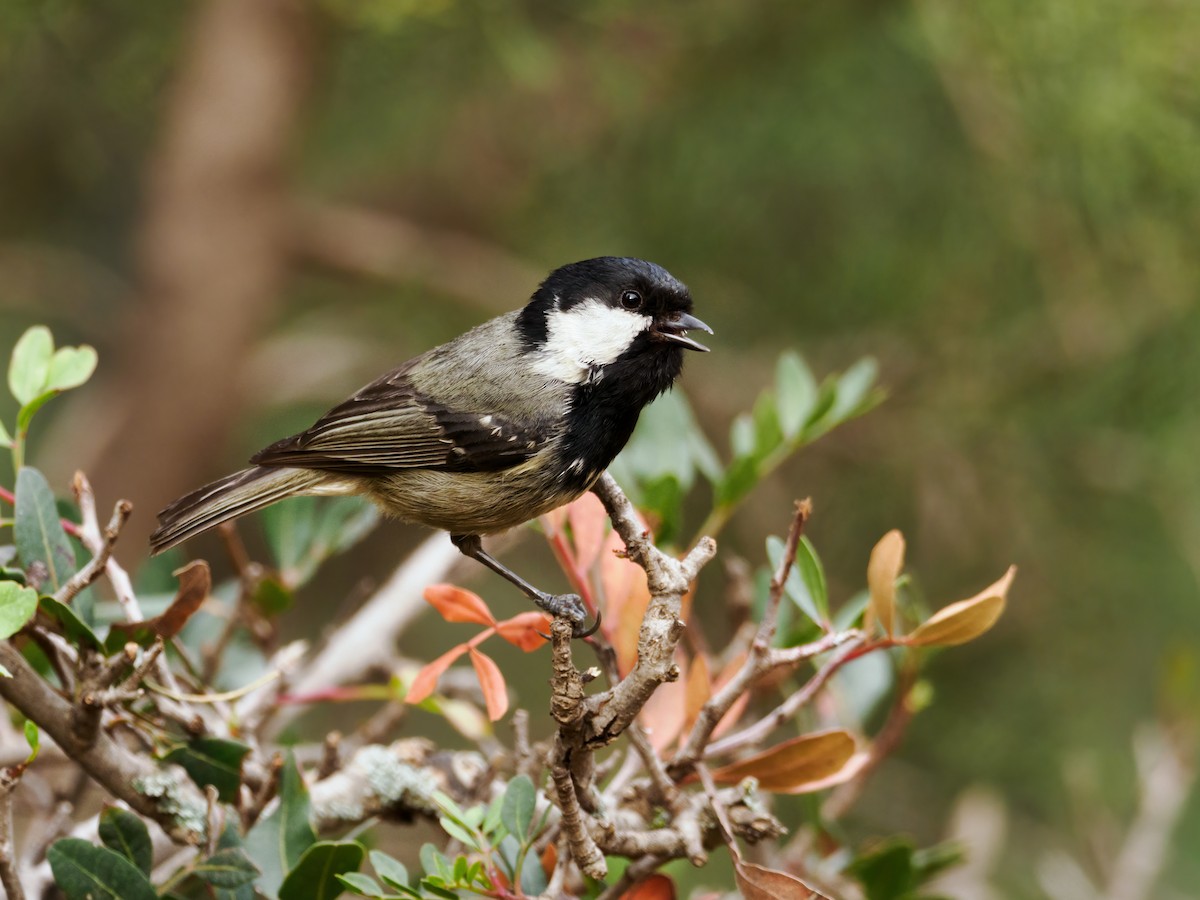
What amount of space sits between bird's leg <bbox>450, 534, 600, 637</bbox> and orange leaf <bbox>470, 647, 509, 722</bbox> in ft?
0.46

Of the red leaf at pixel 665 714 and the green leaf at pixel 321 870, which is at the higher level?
the green leaf at pixel 321 870

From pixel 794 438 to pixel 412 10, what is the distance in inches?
72.5

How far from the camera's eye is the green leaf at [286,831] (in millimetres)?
1484

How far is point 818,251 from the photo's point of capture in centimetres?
436

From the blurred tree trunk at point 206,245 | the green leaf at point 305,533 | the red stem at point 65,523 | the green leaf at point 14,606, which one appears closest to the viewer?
the green leaf at point 14,606

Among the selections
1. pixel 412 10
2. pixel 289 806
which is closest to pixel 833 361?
pixel 412 10

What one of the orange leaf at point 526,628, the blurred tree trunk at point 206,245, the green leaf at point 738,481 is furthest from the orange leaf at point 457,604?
the blurred tree trunk at point 206,245

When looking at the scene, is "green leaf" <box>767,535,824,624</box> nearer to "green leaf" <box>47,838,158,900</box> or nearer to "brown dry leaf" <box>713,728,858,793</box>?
"brown dry leaf" <box>713,728,858,793</box>

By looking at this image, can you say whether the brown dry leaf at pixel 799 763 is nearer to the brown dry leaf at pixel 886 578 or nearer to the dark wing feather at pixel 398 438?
the brown dry leaf at pixel 886 578

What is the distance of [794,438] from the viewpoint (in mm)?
2094

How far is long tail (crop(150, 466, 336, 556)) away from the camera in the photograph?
6.72 feet

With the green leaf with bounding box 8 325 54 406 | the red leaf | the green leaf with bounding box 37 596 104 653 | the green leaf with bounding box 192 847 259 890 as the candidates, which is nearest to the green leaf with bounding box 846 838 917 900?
the red leaf

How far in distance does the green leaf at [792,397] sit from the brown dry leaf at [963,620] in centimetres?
64

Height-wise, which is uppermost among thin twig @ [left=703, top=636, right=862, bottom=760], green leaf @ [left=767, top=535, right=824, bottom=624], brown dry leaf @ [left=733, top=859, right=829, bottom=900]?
green leaf @ [left=767, top=535, right=824, bottom=624]
